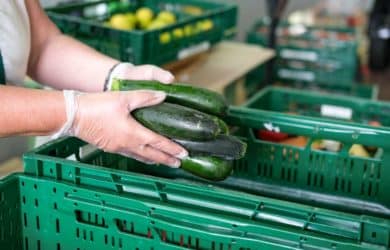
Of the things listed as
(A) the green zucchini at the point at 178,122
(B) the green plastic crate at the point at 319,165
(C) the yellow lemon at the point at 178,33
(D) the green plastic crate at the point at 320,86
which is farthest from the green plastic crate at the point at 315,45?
(A) the green zucchini at the point at 178,122

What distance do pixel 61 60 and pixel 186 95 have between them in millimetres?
430

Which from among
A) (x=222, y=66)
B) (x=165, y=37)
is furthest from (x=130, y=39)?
(x=222, y=66)

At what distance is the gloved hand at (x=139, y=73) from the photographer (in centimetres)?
137

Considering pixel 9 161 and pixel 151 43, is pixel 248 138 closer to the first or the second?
pixel 151 43

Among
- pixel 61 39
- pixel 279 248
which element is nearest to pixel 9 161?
pixel 61 39

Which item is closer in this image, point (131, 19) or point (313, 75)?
point (131, 19)

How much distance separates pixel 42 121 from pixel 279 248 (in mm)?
481

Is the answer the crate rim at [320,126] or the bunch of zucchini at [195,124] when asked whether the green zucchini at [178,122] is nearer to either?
A: the bunch of zucchini at [195,124]

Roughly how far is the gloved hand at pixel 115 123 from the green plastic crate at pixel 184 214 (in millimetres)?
64

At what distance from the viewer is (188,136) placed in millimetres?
1161

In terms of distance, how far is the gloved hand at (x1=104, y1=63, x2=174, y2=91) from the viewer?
1.37m

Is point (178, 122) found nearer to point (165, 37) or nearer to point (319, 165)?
point (319, 165)

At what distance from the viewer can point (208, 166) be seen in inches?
47.9

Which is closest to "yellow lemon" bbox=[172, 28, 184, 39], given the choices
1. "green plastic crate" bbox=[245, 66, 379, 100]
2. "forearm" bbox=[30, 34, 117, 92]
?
"green plastic crate" bbox=[245, 66, 379, 100]
